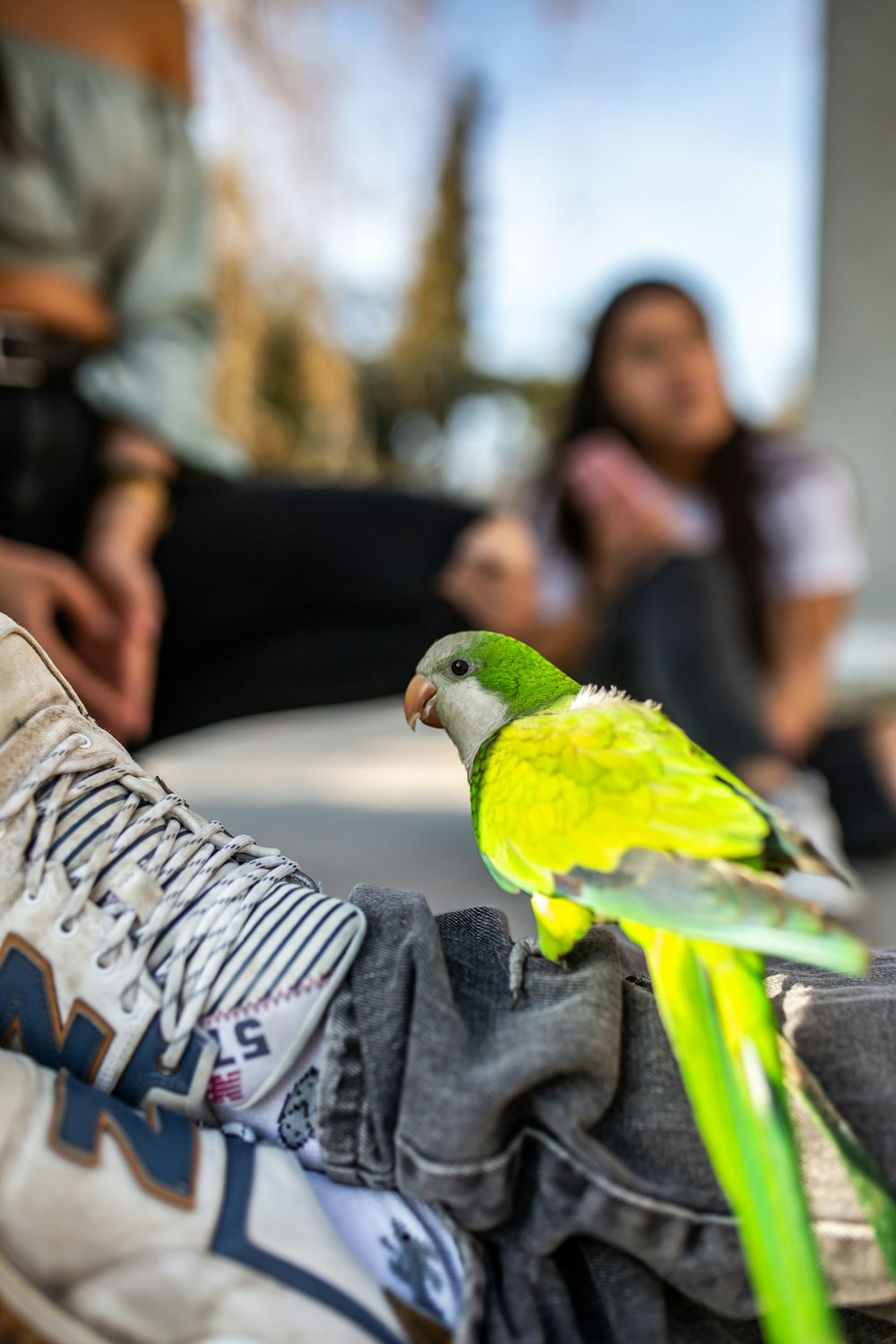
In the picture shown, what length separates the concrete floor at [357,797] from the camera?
0.69 meters

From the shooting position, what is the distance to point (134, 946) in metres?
0.35

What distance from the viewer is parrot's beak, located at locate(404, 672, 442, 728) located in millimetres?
448

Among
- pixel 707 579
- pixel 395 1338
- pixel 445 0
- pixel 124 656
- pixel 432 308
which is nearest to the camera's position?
pixel 395 1338

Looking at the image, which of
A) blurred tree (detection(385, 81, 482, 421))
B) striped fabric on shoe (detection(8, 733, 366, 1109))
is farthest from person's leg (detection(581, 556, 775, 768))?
blurred tree (detection(385, 81, 482, 421))

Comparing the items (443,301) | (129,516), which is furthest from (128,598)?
(443,301)

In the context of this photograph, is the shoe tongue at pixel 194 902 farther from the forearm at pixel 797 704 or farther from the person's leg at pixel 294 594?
the forearm at pixel 797 704

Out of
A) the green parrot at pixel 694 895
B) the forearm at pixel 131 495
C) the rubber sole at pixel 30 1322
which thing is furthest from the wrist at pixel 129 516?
the rubber sole at pixel 30 1322

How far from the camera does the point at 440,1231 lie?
1.05 feet

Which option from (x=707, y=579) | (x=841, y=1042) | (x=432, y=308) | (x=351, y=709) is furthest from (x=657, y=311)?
(x=432, y=308)

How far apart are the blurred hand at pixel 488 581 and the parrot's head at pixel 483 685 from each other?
43 cm

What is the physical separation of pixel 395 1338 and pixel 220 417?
2002 millimetres

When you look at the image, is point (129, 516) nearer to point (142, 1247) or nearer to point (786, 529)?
point (142, 1247)

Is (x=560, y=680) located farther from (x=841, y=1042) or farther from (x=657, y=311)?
(x=657, y=311)

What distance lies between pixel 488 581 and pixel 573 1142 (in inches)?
24.6
